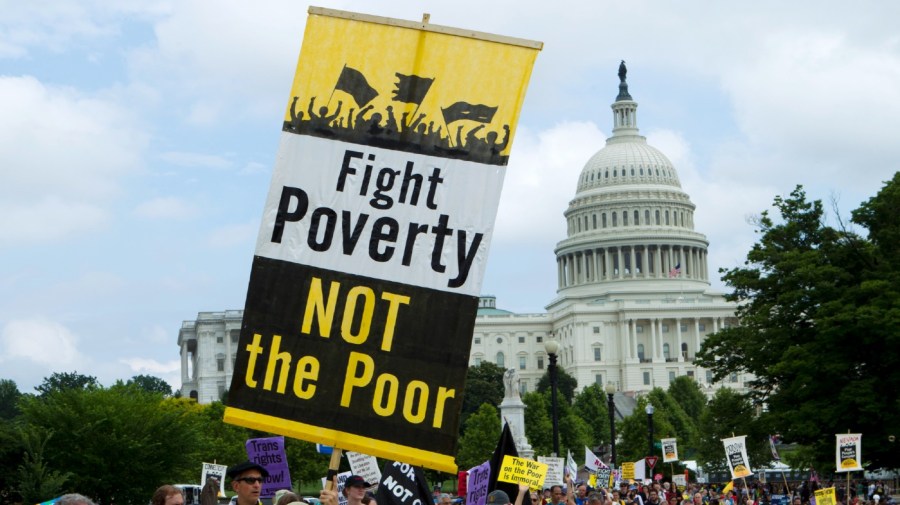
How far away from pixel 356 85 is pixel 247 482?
81.1 inches

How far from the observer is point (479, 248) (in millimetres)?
7406

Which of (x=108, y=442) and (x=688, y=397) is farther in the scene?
(x=688, y=397)

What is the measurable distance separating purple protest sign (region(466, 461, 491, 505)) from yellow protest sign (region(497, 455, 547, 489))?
0.30 metres

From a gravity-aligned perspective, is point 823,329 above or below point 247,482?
above

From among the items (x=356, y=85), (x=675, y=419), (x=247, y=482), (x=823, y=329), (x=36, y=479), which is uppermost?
(x=675, y=419)

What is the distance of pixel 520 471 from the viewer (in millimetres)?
14023

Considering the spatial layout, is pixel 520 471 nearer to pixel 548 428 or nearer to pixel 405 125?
pixel 405 125

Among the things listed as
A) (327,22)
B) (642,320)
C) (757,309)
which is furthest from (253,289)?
(642,320)

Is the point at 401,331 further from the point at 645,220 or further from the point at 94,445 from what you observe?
the point at 645,220

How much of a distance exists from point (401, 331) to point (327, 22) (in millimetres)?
1621

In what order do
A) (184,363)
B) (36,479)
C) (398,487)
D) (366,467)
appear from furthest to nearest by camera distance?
1. (184,363)
2. (36,479)
3. (366,467)
4. (398,487)

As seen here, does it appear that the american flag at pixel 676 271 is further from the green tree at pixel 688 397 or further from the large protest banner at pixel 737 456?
the large protest banner at pixel 737 456

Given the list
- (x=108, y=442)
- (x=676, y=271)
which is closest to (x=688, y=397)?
(x=676, y=271)

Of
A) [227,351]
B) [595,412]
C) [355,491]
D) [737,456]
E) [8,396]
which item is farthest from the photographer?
[227,351]
